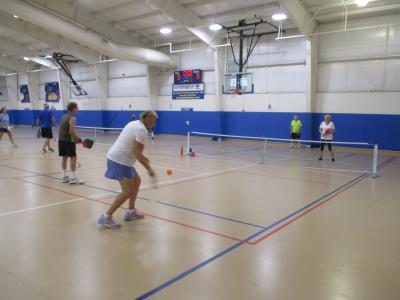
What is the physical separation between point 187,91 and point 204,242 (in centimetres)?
2001

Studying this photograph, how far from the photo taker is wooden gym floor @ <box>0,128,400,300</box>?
3.14 meters

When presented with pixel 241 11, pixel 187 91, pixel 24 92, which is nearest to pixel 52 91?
pixel 24 92

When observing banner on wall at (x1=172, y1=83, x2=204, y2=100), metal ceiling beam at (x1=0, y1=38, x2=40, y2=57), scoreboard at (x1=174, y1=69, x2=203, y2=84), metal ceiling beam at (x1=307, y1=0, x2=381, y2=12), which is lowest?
banner on wall at (x1=172, y1=83, x2=204, y2=100)

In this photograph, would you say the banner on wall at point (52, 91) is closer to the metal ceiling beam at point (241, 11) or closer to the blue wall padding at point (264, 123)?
the blue wall padding at point (264, 123)

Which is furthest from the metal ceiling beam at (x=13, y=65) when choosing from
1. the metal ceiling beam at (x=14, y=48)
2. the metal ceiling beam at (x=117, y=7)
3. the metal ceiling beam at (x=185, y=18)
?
the metal ceiling beam at (x=185, y=18)

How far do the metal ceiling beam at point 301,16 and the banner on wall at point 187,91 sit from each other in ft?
27.0

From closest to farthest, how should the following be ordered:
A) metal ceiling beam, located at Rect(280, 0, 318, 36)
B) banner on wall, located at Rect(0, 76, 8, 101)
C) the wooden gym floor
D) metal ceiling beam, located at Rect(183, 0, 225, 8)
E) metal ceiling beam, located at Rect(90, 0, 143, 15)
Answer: the wooden gym floor
metal ceiling beam, located at Rect(280, 0, 318, 36)
metal ceiling beam, located at Rect(183, 0, 225, 8)
metal ceiling beam, located at Rect(90, 0, 143, 15)
banner on wall, located at Rect(0, 76, 8, 101)

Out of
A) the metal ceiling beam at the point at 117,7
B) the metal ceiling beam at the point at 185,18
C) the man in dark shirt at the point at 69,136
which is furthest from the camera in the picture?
the metal ceiling beam at the point at 117,7

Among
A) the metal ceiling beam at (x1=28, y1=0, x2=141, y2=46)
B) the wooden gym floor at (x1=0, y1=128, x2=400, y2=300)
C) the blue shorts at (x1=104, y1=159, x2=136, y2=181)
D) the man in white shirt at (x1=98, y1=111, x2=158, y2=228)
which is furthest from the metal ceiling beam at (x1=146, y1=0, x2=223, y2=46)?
the blue shorts at (x1=104, y1=159, x2=136, y2=181)

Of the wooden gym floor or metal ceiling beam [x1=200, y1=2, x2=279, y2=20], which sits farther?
metal ceiling beam [x1=200, y1=2, x2=279, y2=20]

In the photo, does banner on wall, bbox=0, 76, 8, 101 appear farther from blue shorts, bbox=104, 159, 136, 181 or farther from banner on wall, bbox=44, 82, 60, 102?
blue shorts, bbox=104, 159, 136, 181

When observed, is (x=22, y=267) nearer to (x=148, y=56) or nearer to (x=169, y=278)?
(x=169, y=278)

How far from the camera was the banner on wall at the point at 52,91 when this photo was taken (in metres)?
32.0

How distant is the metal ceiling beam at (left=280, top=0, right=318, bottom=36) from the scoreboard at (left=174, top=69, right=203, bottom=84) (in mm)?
8094
